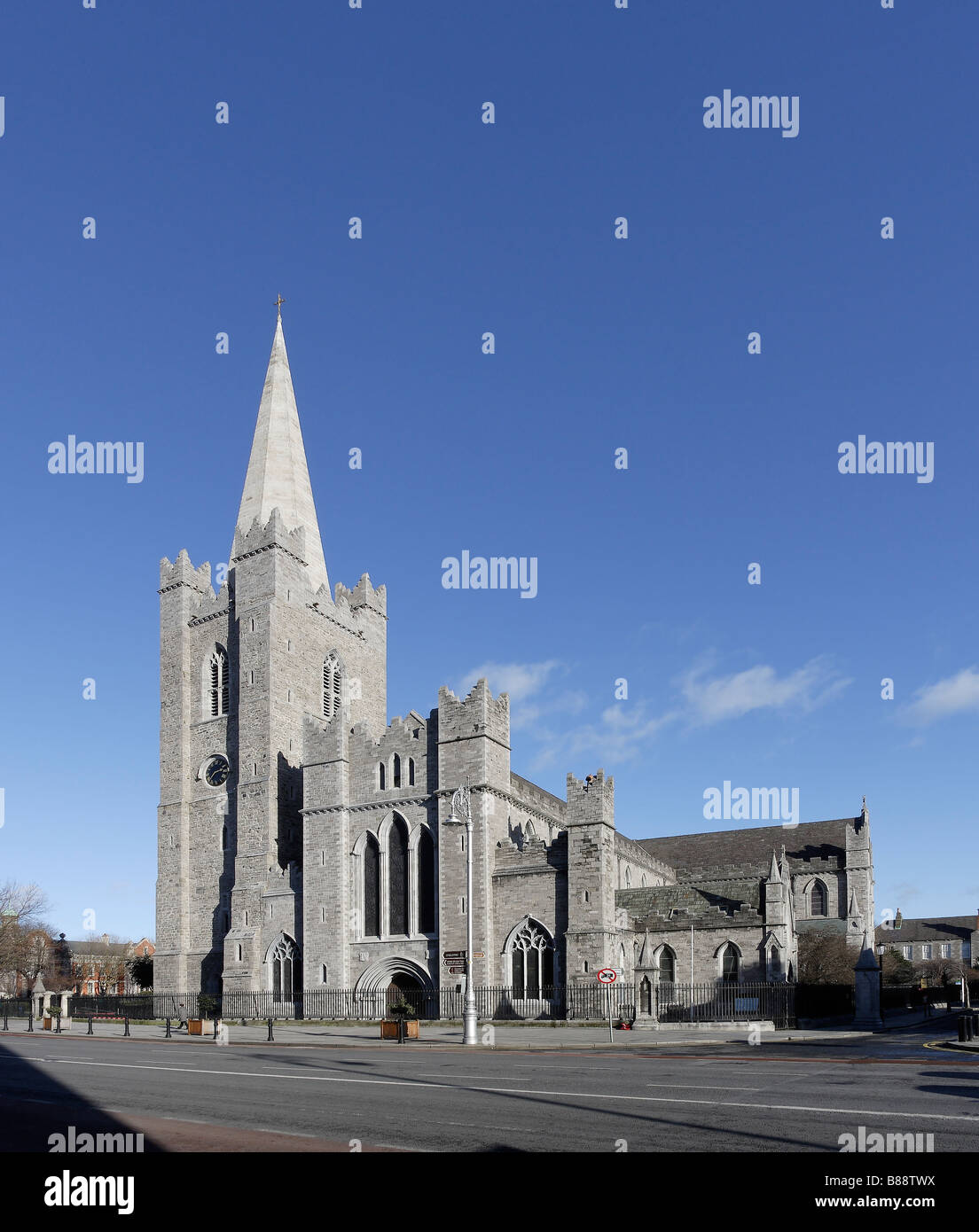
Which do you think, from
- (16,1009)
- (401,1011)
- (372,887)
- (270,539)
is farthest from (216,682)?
(401,1011)

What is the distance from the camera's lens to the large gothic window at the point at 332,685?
5819 centimetres

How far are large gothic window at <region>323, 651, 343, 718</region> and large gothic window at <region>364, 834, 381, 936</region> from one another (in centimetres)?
1059

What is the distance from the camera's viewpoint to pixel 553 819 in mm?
54188

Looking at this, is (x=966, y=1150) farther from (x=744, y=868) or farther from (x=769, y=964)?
(x=744, y=868)

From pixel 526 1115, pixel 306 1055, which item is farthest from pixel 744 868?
pixel 526 1115

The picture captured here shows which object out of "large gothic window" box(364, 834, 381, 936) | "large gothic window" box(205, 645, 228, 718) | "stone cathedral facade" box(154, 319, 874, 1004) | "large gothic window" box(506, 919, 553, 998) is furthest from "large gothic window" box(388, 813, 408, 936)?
"large gothic window" box(205, 645, 228, 718)

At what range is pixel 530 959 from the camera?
144 feet

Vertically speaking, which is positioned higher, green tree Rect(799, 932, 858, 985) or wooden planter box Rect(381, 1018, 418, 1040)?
wooden planter box Rect(381, 1018, 418, 1040)

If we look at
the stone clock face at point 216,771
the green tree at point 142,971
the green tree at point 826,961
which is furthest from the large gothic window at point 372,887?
the green tree at point 142,971

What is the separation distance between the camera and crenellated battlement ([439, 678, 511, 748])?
4572 cm

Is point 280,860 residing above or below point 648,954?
above

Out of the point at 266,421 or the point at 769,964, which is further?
the point at 266,421

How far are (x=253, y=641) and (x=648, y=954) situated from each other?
23962mm

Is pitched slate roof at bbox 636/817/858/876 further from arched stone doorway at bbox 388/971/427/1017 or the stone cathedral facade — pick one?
arched stone doorway at bbox 388/971/427/1017
